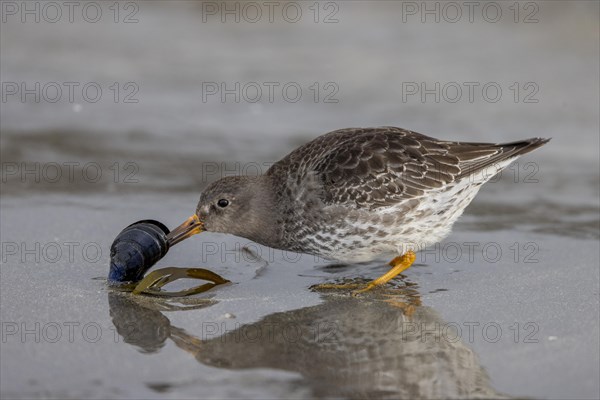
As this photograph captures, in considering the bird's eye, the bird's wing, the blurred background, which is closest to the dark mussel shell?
the bird's eye

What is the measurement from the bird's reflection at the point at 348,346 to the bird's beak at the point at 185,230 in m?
0.88

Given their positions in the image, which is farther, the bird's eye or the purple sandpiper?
the bird's eye

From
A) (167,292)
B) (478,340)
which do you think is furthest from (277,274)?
(478,340)

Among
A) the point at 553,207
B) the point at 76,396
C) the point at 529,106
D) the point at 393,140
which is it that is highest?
the point at 529,106

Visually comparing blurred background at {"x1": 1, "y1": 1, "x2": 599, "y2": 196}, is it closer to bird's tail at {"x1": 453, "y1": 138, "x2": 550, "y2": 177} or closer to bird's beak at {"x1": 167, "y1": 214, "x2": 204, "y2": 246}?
bird's beak at {"x1": 167, "y1": 214, "x2": 204, "y2": 246}

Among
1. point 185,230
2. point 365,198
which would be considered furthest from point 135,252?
point 365,198

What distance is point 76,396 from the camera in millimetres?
5031

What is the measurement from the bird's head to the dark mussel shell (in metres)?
0.52

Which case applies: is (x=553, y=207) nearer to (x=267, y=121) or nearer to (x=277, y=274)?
(x=277, y=274)

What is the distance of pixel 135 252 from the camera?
22.7 ft

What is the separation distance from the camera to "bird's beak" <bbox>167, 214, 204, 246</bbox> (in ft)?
24.4

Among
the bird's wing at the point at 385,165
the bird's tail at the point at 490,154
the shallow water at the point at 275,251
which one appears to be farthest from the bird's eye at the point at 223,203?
the bird's tail at the point at 490,154

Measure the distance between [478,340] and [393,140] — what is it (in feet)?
7.13

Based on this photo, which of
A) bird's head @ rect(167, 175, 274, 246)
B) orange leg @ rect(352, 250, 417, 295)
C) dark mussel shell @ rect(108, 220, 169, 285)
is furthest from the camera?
bird's head @ rect(167, 175, 274, 246)
